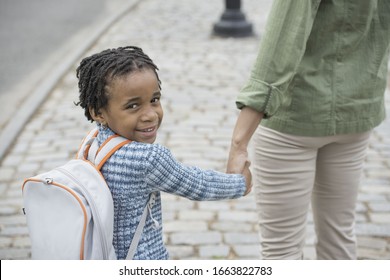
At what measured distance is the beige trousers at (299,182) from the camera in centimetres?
257

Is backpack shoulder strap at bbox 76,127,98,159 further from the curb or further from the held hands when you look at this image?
the curb

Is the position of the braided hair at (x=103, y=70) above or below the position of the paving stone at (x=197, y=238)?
above

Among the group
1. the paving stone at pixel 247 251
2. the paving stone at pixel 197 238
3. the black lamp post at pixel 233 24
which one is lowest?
the paving stone at pixel 247 251

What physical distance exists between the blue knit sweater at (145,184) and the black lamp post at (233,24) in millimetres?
8365

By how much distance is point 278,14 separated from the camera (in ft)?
7.35

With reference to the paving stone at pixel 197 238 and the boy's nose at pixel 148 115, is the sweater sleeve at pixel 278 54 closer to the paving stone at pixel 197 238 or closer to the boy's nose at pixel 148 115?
the boy's nose at pixel 148 115

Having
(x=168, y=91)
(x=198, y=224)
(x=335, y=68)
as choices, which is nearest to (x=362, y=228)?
(x=198, y=224)

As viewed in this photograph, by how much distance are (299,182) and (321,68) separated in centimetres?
52

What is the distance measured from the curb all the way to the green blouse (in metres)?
3.56

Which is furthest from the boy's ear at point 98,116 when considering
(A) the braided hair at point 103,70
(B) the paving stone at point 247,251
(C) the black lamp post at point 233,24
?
(C) the black lamp post at point 233,24

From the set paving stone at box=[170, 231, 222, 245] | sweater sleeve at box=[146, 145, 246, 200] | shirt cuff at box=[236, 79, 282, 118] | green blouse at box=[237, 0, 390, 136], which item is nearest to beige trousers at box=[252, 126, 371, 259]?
green blouse at box=[237, 0, 390, 136]

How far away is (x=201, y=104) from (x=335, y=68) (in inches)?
170

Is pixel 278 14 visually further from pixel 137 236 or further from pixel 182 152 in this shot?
pixel 182 152

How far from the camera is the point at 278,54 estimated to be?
2.25 m
